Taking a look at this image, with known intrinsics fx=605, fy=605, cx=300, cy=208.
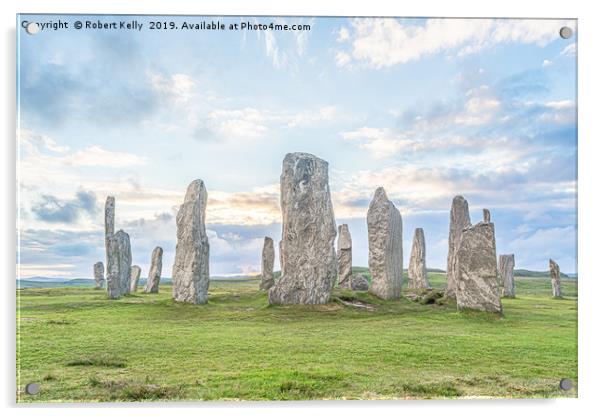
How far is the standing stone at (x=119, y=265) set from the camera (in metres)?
22.9

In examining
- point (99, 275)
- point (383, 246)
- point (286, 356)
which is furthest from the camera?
point (99, 275)

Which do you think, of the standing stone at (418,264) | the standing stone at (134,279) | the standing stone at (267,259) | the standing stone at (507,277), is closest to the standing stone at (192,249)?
the standing stone at (267,259)

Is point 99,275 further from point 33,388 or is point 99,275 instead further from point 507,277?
point 507,277

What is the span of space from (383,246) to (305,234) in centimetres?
462

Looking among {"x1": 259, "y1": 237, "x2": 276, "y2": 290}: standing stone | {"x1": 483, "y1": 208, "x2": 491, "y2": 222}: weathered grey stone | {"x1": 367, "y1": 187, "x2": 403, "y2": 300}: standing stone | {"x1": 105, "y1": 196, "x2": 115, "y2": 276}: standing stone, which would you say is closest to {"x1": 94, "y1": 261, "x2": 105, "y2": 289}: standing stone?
{"x1": 105, "y1": 196, "x2": 115, "y2": 276}: standing stone

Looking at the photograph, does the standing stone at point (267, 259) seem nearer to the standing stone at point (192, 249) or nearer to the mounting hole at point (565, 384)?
the standing stone at point (192, 249)

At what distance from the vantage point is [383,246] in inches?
848

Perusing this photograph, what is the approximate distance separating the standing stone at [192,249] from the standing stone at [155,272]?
7715 millimetres

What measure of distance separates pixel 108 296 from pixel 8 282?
11611mm

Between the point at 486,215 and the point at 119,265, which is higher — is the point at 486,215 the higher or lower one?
the higher one

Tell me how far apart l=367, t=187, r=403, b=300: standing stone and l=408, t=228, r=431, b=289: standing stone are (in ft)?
16.4

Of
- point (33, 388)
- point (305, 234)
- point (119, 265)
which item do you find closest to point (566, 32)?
point (305, 234)
